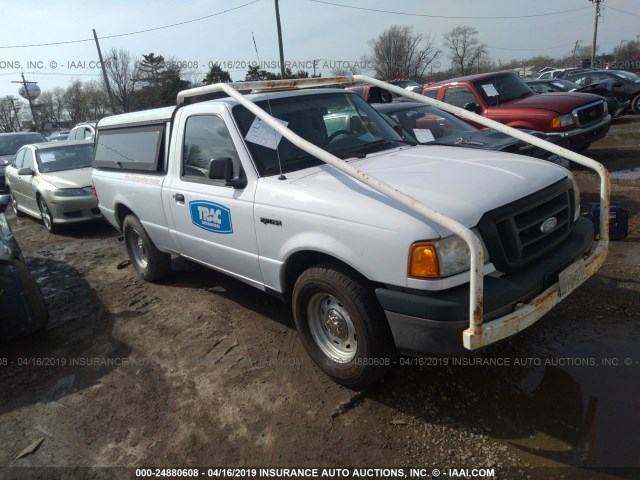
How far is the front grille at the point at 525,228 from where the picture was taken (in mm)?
2555

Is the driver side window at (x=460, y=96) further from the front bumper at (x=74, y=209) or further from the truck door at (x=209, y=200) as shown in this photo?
the front bumper at (x=74, y=209)

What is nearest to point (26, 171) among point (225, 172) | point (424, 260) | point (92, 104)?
point (225, 172)

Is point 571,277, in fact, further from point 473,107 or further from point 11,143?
point 11,143

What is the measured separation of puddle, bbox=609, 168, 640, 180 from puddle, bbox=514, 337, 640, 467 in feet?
18.7

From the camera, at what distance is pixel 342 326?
119 inches

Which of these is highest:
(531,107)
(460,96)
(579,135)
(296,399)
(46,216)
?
(460,96)

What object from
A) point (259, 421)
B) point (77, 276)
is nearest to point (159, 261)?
point (77, 276)

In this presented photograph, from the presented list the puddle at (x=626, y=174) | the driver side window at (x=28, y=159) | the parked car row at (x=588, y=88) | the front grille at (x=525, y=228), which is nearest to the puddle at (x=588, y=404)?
the front grille at (x=525, y=228)

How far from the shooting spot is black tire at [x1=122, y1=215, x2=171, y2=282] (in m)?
5.19

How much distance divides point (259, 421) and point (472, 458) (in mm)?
1324

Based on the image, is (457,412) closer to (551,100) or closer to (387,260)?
(387,260)

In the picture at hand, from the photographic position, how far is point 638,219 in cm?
564

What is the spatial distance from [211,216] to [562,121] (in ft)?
22.3

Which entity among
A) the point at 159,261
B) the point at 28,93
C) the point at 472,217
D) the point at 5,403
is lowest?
the point at 5,403
